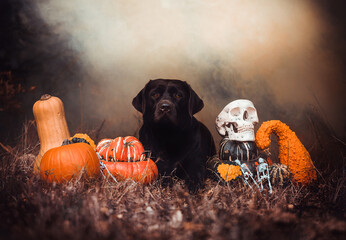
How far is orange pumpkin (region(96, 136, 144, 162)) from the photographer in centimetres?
288

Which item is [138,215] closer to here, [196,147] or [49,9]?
[196,147]

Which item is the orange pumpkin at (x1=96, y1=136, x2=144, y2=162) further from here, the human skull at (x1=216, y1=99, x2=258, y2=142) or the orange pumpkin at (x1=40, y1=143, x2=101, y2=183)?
the human skull at (x1=216, y1=99, x2=258, y2=142)

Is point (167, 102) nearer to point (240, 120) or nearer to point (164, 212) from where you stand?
point (240, 120)

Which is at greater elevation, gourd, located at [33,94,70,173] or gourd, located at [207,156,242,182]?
gourd, located at [33,94,70,173]

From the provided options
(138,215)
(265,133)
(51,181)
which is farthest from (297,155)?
(51,181)

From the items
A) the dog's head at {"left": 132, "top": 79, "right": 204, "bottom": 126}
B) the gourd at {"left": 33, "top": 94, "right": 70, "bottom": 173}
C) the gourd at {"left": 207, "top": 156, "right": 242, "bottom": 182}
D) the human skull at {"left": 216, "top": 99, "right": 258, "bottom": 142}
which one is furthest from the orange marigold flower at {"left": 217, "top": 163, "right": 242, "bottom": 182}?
the gourd at {"left": 33, "top": 94, "right": 70, "bottom": 173}

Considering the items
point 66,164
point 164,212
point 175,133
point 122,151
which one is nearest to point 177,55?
point 175,133

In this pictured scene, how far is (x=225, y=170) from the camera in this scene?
2.65m

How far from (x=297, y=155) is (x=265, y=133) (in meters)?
0.34

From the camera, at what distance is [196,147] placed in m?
3.05

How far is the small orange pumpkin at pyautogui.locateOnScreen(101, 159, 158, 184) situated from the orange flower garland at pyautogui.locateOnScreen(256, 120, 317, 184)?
105 cm

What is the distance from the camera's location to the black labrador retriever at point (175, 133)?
2943 mm

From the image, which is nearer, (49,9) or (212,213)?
(212,213)

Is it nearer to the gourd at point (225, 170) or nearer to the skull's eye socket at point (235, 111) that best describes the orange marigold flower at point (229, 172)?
the gourd at point (225, 170)
